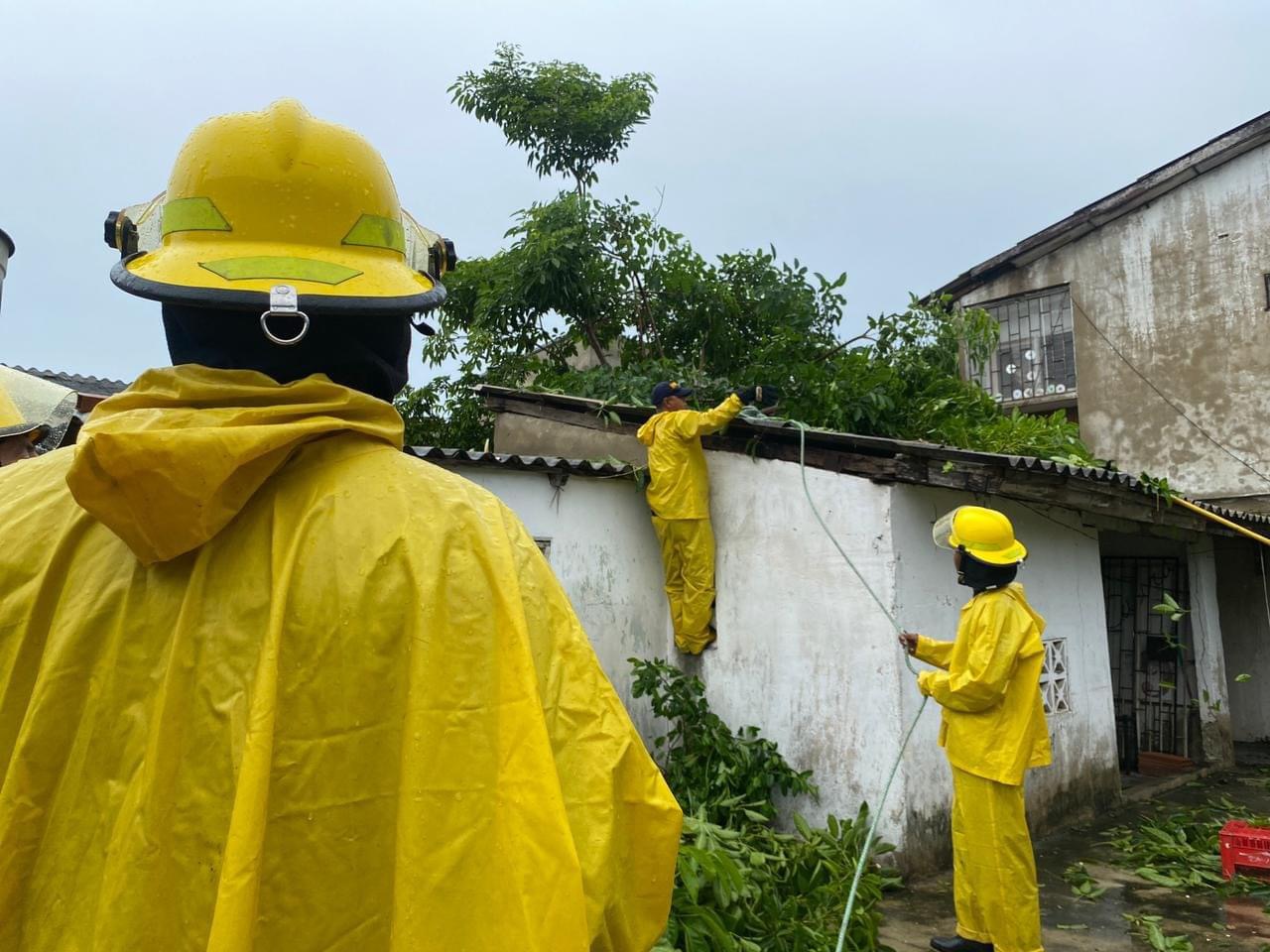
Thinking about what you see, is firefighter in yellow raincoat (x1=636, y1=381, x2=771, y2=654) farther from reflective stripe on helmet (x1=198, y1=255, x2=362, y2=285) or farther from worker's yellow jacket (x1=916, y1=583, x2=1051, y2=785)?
reflective stripe on helmet (x1=198, y1=255, x2=362, y2=285)

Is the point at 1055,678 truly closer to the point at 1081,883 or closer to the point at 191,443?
the point at 1081,883

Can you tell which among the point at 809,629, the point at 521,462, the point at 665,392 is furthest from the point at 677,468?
the point at 809,629

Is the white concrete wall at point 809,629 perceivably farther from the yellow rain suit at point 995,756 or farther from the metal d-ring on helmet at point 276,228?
the metal d-ring on helmet at point 276,228

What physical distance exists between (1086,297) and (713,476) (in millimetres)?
10067

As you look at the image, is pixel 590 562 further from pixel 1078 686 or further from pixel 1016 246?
A: pixel 1016 246

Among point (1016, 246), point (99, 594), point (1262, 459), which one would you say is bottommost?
point (99, 594)

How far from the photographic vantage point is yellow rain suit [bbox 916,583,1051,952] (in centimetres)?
468

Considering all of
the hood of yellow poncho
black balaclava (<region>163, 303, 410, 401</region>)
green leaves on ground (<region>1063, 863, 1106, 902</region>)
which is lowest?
green leaves on ground (<region>1063, 863, 1106, 902</region>)

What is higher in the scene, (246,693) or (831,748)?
(246,693)

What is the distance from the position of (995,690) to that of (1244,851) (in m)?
2.97

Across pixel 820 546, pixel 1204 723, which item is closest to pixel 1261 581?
pixel 1204 723

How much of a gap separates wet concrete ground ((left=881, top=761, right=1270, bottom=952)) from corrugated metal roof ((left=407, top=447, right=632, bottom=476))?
3.71 meters

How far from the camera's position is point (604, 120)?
1353 centimetres

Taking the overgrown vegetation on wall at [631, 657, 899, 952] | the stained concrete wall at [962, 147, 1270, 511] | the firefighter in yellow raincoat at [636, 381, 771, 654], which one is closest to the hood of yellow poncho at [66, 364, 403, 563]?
the overgrown vegetation on wall at [631, 657, 899, 952]
